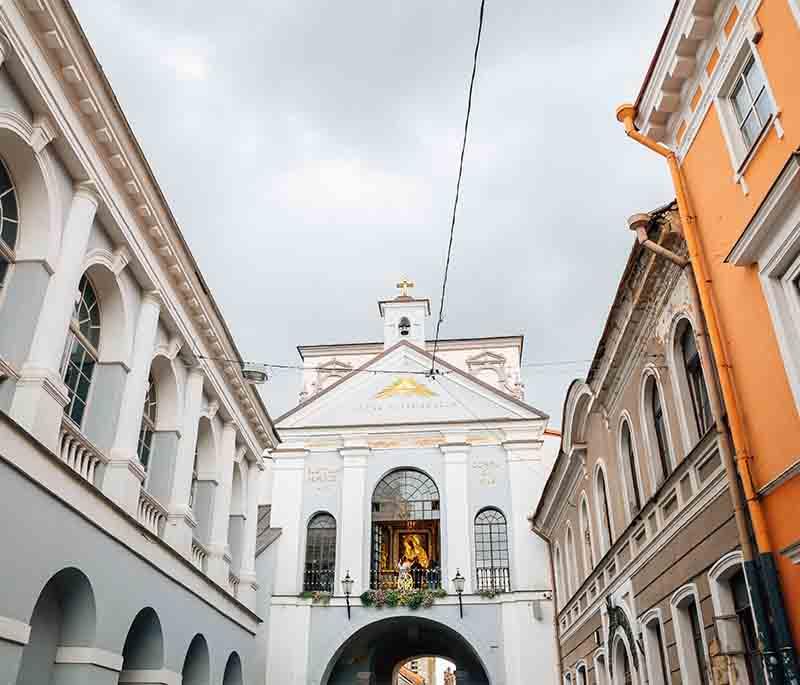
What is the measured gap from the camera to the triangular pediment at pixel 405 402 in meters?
26.8

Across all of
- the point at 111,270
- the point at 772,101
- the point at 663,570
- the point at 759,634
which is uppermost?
the point at 111,270

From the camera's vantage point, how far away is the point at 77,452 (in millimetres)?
10797

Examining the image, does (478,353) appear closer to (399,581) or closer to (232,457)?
(399,581)

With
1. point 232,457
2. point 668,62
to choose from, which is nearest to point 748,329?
point 668,62

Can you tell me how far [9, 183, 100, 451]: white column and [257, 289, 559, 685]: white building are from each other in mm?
14340

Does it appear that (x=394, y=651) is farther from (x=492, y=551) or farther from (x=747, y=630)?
(x=747, y=630)

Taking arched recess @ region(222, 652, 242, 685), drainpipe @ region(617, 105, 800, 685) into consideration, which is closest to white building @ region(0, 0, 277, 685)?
arched recess @ region(222, 652, 242, 685)

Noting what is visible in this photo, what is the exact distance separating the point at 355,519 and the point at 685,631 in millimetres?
15796

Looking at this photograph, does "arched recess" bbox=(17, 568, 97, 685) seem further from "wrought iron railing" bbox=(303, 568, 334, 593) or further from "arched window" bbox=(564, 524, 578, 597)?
"wrought iron railing" bbox=(303, 568, 334, 593)

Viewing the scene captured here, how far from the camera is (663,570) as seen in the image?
11031 millimetres

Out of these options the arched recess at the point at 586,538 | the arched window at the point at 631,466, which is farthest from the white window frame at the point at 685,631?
the arched recess at the point at 586,538

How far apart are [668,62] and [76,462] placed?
908cm

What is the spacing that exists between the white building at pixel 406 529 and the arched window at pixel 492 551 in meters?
0.03

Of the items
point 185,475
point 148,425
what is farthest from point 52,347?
point 185,475
